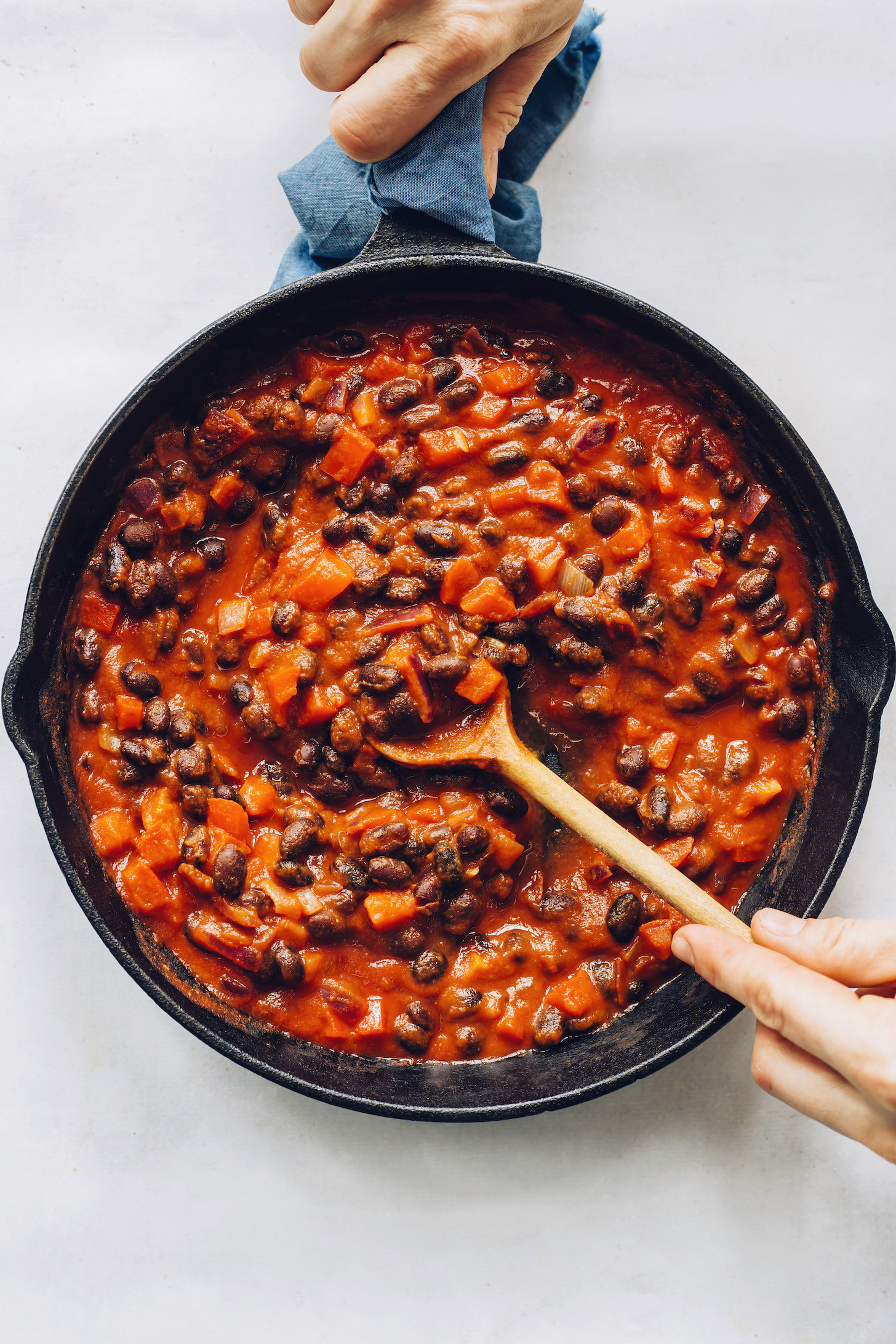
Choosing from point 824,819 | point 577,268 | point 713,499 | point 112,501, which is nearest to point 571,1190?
point 824,819

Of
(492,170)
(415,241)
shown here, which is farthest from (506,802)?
(492,170)

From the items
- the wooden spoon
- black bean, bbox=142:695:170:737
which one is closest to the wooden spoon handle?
the wooden spoon

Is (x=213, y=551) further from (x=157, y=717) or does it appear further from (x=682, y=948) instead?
(x=682, y=948)

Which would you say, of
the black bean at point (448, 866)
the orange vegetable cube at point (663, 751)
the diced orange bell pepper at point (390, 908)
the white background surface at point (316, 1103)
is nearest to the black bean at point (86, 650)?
the white background surface at point (316, 1103)

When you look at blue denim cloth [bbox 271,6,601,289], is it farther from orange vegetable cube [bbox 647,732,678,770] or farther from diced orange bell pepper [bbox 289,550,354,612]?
orange vegetable cube [bbox 647,732,678,770]

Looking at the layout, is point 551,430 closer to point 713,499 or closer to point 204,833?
point 713,499
